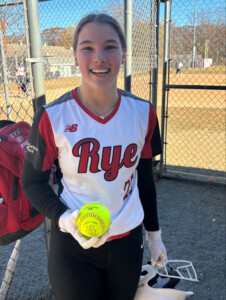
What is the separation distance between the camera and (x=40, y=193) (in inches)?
61.4

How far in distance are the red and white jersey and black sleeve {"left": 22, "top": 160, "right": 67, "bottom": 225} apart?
0.05 metres

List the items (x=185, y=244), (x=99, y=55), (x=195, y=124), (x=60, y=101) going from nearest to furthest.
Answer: (x=99, y=55) < (x=60, y=101) < (x=185, y=244) < (x=195, y=124)

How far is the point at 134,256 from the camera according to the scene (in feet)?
5.73

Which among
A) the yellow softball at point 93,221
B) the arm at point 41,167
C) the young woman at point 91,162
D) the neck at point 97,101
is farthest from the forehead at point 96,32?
the yellow softball at point 93,221

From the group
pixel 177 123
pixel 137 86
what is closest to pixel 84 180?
pixel 137 86

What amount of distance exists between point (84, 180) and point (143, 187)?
499 mm

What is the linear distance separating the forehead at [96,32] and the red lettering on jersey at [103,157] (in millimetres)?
542

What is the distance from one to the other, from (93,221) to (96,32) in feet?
3.21

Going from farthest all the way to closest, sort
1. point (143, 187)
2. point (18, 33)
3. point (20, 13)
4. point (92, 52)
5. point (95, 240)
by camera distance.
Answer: point (18, 33) < point (20, 13) < point (143, 187) < point (92, 52) < point (95, 240)

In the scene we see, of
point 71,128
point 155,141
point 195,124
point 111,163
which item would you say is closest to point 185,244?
point 155,141

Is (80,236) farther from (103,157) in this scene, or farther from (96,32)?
(96,32)

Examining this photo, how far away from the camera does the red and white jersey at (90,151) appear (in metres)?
1.54

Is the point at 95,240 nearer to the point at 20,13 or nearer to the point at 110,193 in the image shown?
the point at 110,193

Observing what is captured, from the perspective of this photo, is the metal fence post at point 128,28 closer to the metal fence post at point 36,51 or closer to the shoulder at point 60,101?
the metal fence post at point 36,51
